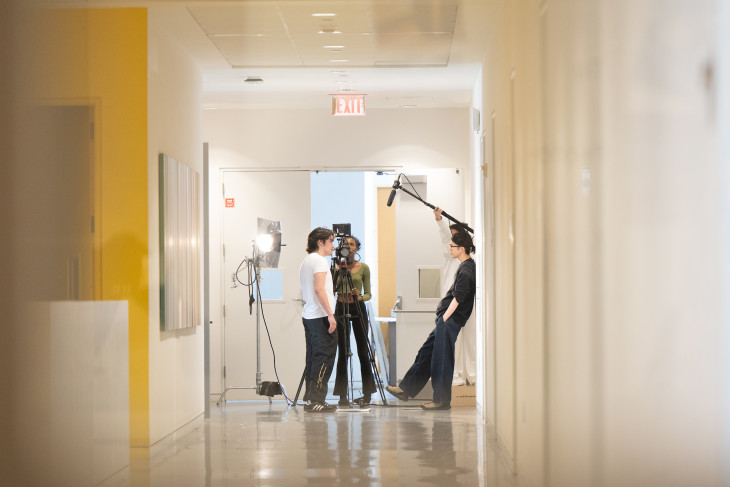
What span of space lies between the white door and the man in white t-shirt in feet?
4.09

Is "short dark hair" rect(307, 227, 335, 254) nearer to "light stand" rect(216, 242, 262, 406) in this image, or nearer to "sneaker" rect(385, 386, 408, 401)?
"light stand" rect(216, 242, 262, 406)

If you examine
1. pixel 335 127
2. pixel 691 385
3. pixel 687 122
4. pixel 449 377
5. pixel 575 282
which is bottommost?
pixel 449 377

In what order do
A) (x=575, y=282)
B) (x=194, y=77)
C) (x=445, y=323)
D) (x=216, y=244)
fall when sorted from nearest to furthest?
(x=575, y=282) → (x=194, y=77) → (x=445, y=323) → (x=216, y=244)

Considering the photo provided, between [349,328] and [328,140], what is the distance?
2.24m

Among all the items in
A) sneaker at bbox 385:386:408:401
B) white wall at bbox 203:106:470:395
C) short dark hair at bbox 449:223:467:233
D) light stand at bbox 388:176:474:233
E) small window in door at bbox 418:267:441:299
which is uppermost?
white wall at bbox 203:106:470:395

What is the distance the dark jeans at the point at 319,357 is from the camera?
8234mm

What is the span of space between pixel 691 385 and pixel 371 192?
9.52 m

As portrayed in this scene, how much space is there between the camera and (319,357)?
824 centimetres

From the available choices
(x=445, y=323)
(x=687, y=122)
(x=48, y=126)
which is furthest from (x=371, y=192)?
(x=687, y=122)

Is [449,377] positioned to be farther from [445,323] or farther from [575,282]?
[575,282]

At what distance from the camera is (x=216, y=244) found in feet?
32.0

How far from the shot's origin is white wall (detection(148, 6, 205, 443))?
20.2 ft

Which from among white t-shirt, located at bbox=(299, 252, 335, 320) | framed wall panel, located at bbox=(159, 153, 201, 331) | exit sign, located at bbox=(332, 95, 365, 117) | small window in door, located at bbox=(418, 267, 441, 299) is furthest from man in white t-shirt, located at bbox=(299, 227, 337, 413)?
exit sign, located at bbox=(332, 95, 365, 117)

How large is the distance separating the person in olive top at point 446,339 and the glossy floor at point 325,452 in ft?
0.90
